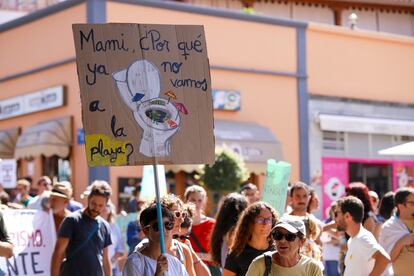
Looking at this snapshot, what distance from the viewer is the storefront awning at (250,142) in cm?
2209

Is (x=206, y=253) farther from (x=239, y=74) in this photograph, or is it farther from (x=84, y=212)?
(x=239, y=74)

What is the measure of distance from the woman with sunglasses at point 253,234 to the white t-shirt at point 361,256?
3.88 ft

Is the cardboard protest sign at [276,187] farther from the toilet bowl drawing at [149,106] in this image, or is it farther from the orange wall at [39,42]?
the orange wall at [39,42]

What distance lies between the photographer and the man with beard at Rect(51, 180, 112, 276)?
352 inches

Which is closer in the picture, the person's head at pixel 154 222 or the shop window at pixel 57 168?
the person's head at pixel 154 222

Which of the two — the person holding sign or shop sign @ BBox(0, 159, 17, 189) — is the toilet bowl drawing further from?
shop sign @ BBox(0, 159, 17, 189)

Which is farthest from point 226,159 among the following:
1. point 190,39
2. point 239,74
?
point 190,39

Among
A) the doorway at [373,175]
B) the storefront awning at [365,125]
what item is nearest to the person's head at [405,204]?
the storefront awning at [365,125]

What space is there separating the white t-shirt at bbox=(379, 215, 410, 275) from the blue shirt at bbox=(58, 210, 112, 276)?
9.23ft

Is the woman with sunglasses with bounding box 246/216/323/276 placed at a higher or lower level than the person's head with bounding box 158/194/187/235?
lower

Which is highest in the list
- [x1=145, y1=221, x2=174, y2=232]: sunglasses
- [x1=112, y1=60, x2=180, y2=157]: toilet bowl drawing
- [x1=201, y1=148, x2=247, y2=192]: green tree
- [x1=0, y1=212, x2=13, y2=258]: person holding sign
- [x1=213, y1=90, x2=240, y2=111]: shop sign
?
[x1=213, y1=90, x2=240, y2=111]: shop sign

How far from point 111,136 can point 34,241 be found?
4.93m

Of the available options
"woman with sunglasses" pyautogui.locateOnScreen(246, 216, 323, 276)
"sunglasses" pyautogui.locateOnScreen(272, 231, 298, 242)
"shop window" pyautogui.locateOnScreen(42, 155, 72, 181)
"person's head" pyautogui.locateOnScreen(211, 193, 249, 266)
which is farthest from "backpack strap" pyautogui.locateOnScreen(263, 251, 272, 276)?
"shop window" pyautogui.locateOnScreen(42, 155, 72, 181)

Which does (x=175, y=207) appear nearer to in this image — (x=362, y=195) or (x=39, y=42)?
(x=362, y=195)
